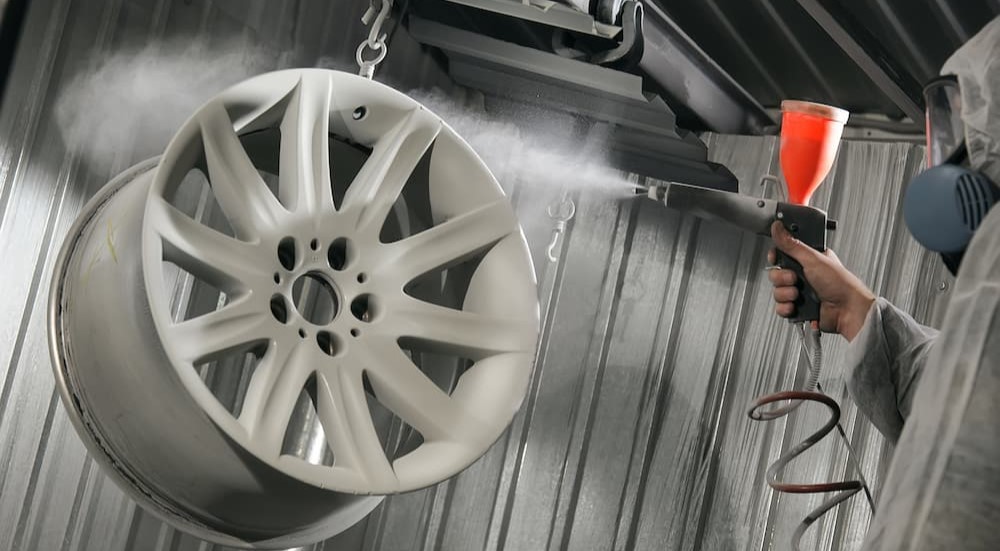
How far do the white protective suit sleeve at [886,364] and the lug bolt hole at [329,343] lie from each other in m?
1.27

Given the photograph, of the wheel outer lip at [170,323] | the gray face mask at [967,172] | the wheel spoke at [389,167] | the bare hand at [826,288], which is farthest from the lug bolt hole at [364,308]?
the gray face mask at [967,172]

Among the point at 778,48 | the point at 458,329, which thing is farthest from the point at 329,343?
the point at 778,48

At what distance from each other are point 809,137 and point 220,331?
1737mm

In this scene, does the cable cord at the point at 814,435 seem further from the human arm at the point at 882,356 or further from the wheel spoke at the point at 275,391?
the wheel spoke at the point at 275,391

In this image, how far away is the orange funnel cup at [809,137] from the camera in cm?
312

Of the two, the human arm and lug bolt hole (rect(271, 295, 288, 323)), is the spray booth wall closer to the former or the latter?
the human arm

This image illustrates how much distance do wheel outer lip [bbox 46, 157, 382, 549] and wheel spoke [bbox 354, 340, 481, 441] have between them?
1.44ft

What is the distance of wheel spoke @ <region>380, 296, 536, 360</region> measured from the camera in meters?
2.63

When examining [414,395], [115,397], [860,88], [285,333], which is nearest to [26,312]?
[115,397]

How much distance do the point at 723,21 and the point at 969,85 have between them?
193cm

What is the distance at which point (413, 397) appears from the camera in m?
2.64

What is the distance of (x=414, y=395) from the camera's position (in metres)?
2.64

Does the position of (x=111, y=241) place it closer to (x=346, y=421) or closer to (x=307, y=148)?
(x=307, y=148)

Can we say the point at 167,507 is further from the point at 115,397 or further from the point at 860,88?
the point at 860,88
